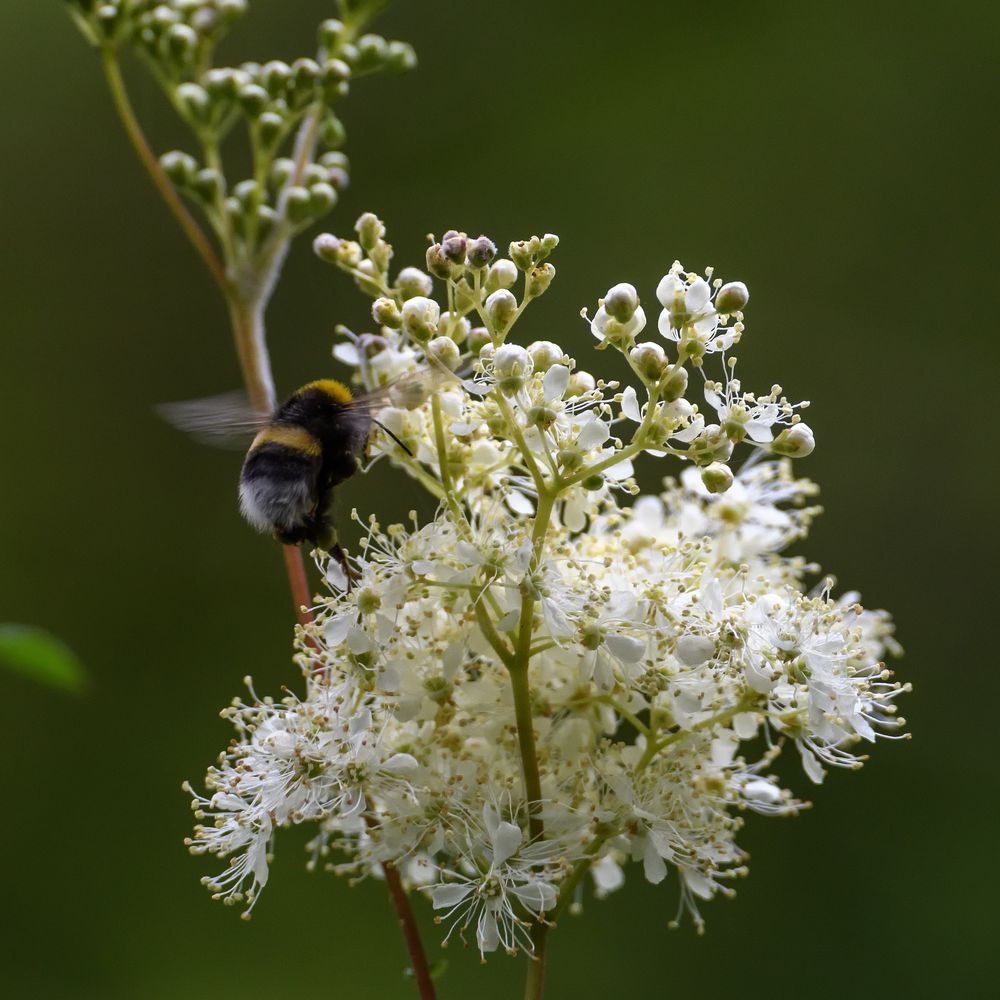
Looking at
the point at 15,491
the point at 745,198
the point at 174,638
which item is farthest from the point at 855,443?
the point at 15,491

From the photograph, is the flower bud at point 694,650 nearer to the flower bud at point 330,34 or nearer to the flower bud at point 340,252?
the flower bud at point 340,252

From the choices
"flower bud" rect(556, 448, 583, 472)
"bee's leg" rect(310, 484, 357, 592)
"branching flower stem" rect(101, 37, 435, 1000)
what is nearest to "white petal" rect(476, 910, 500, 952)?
"branching flower stem" rect(101, 37, 435, 1000)

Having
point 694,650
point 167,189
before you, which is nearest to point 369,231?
point 167,189

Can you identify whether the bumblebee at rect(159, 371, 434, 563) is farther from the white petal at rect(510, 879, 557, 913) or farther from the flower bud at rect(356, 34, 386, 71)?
the flower bud at rect(356, 34, 386, 71)

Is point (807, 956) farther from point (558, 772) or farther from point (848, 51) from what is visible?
point (848, 51)

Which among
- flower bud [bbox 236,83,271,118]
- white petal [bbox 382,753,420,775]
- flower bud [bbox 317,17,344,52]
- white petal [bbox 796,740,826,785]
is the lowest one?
white petal [bbox 796,740,826,785]

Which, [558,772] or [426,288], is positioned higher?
[426,288]
